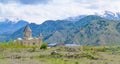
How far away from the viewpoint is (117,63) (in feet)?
190

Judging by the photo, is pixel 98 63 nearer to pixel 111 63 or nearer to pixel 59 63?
pixel 111 63

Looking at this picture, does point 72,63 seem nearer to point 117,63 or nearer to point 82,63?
point 82,63

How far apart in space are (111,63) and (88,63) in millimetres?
4403

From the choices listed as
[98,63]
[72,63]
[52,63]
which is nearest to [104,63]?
[98,63]

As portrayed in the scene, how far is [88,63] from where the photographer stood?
5841cm

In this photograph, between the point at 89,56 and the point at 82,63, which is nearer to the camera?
the point at 82,63

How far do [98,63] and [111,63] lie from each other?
2.51 meters

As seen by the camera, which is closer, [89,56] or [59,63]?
[59,63]

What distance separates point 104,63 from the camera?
57.9 m

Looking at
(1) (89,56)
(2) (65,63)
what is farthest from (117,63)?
(1) (89,56)

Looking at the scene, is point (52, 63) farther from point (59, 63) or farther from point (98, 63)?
point (98, 63)

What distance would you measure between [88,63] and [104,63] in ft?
10.0

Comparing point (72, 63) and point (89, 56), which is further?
point (89, 56)

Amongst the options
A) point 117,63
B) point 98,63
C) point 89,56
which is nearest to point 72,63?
point 98,63
